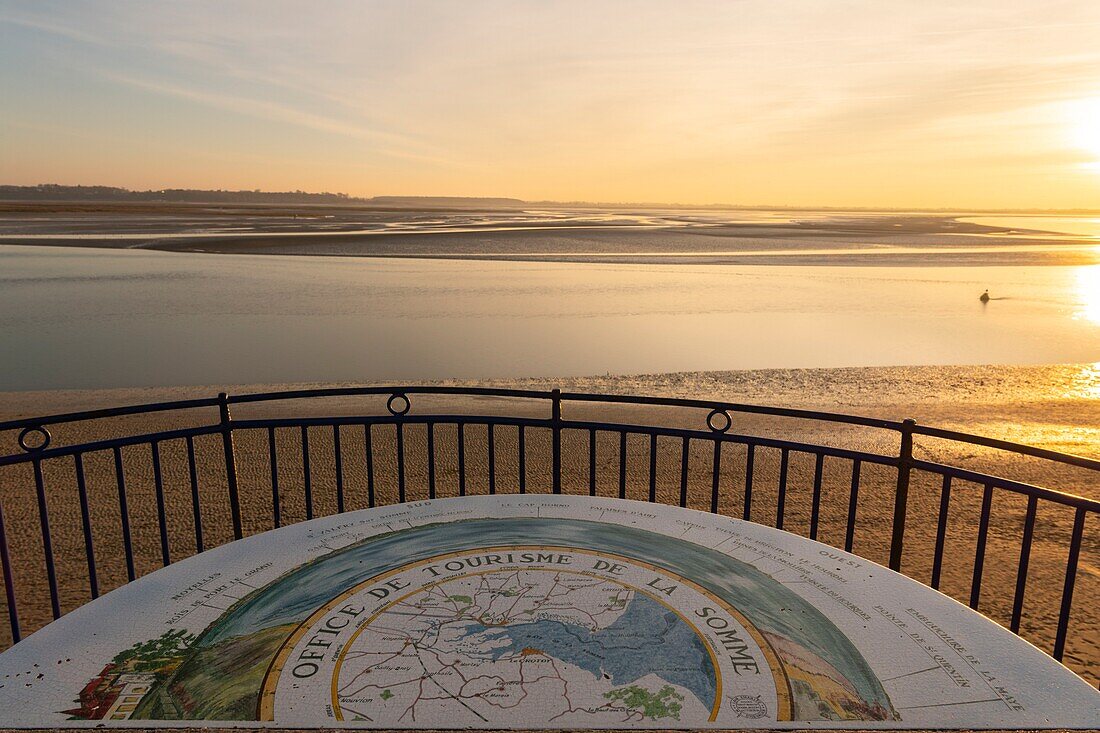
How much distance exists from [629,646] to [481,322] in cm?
1782

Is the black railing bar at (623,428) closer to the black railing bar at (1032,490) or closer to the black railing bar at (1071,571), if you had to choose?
the black railing bar at (1032,490)

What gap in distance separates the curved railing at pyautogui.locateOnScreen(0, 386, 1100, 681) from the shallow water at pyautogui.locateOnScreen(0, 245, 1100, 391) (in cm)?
439

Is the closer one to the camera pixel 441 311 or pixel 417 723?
pixel 417 723

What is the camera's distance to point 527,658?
2.59 metres

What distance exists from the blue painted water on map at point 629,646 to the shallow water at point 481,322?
11638 millimetres

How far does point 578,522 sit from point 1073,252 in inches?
2512

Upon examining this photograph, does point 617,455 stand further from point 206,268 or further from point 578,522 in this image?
point 206,268

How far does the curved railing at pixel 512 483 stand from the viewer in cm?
426

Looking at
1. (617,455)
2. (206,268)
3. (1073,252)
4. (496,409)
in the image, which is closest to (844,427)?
(617,455)

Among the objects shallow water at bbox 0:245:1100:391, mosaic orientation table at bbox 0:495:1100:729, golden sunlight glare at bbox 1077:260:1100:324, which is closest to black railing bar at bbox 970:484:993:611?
mosaic orientation table at bbox 0:495:1100:729

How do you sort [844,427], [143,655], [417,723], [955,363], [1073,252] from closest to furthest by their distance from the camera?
[417,723] → [143,655] → [844,427] → [955,363] → [1073,252]

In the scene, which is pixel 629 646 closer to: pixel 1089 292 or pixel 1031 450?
pixel 1031 450

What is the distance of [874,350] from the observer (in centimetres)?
1717

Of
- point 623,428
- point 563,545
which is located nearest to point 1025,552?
point 623,428
